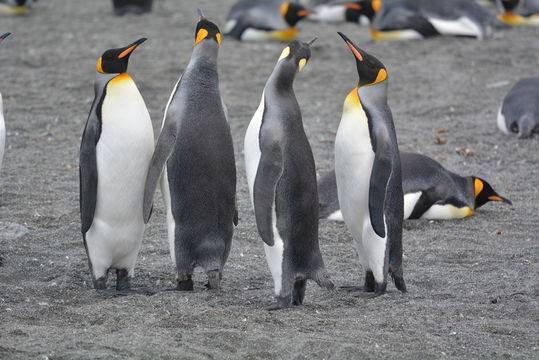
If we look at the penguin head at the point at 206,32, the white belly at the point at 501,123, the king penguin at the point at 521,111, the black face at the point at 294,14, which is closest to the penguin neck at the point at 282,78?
the penguin head at the point at 206,32

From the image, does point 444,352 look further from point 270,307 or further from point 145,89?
point 145,89

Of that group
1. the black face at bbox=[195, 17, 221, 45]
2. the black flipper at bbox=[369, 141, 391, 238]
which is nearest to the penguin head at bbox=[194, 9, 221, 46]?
the black face at bbox=[195, 17, 221, 45]

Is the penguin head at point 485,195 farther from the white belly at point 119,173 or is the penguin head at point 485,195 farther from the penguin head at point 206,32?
the white belly at point 119,173

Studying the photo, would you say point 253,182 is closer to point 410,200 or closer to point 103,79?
point 103,79

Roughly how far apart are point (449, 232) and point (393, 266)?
4.55 feet

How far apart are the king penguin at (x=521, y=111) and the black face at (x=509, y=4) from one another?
170 inches

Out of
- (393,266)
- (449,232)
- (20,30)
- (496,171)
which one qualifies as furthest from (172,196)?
(20,30)

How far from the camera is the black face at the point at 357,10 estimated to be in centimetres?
1220

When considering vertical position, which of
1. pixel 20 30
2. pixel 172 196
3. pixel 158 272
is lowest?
pixel 20 30

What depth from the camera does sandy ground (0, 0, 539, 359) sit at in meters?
3.84

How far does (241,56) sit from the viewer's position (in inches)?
431

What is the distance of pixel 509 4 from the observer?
1231cm

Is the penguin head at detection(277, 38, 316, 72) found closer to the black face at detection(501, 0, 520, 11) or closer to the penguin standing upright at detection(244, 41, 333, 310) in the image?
the penguin standing upright at detection(244, 41, 333, 310)

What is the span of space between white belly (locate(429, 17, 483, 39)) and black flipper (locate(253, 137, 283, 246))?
7.79 meters
